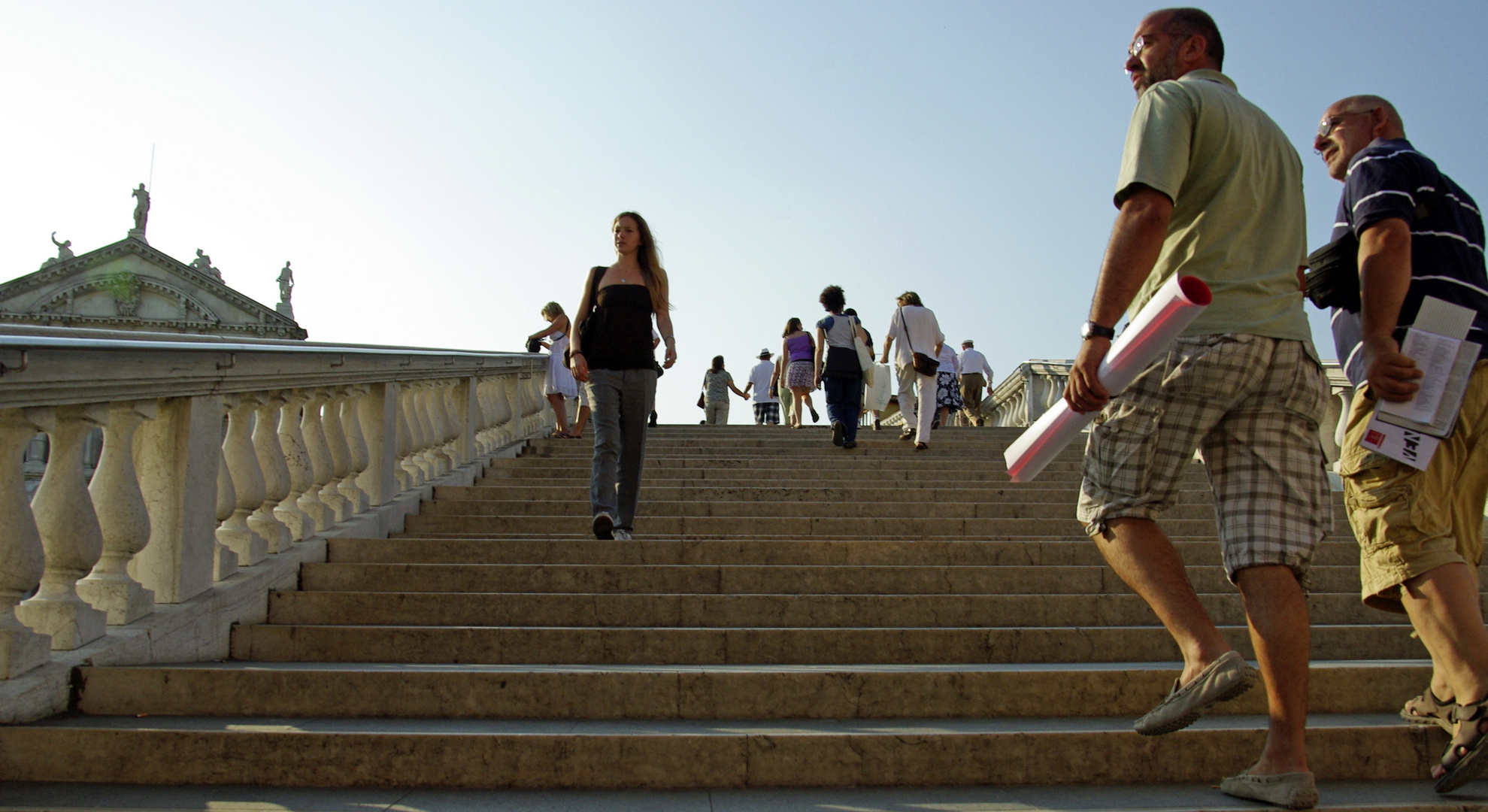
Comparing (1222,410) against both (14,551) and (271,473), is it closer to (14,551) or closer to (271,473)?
(14,551)

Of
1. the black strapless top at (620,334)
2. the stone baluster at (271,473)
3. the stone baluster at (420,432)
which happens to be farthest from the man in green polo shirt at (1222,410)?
the stone baluster at (420,432)

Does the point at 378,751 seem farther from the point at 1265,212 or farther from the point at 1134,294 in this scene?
the point at 1265,212

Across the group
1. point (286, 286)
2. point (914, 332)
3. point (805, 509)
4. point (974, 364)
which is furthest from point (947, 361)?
point (286, 286)

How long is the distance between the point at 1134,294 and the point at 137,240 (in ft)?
170

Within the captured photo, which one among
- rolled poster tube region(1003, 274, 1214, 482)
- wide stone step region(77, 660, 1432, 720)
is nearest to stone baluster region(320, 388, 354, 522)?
wide stone step region(77, 660, 1432, 720)

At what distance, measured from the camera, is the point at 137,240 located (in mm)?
46219

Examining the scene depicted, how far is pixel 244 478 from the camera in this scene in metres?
4.43

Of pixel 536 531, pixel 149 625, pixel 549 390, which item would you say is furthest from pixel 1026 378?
pixel 149 625

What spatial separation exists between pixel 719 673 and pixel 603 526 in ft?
7.23

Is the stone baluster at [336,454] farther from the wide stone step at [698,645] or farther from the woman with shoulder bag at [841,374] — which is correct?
the woman with shoulder bag at [841,374]

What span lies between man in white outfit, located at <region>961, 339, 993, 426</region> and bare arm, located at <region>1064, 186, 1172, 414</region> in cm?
1467

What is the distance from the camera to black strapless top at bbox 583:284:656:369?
18.6ft

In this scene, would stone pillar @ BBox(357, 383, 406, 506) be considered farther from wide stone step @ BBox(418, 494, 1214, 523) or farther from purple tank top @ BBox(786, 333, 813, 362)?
purple tank top @ BBox(786, 333, 813, 362)

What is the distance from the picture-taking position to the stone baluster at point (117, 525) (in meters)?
3.50
